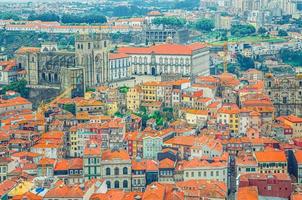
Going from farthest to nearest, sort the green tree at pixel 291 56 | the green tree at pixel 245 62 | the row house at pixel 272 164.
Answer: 1. the green tree at pixel 291 56
2. the green tree at pixel 245 62
3. the row house at pixel 272 164

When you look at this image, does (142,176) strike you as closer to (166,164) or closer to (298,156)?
(166,164)

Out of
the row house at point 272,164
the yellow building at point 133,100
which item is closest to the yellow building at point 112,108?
the yellow building at point 133,100

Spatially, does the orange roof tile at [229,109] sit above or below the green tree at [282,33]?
A: above

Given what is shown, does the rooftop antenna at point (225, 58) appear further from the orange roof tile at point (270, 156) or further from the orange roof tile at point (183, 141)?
the orange roof tile at point (270, 156)

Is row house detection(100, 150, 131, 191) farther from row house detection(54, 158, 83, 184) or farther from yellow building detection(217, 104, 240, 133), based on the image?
yellow building detection(217, 104, 240, 133)

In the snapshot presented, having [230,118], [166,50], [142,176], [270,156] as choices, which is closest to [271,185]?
[270,156]

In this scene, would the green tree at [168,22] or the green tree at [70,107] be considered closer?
the green tree at [70,107]
